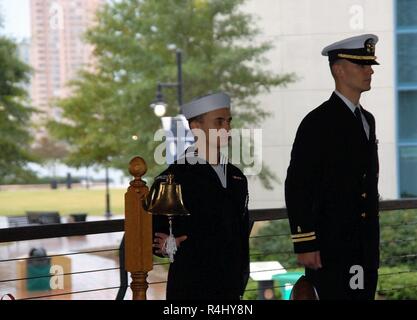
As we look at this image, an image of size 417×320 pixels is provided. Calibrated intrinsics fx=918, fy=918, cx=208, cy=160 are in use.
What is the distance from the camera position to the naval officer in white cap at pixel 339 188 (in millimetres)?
2758

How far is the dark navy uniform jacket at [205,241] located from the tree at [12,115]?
16.0 metres

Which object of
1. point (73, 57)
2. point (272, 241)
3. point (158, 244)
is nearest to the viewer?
point (158, 244)

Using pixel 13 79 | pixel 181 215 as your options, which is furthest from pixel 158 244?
pixel 13 79

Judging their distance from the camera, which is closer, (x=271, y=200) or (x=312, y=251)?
(x=312, y=251)

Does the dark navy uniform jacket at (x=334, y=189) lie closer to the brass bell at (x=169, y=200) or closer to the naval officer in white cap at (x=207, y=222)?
the naval officer in white cap at (x=207, y=222)

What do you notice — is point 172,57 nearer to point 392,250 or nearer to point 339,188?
point 392,250

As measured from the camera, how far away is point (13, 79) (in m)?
18.6

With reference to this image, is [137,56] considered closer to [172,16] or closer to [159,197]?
[172,16]

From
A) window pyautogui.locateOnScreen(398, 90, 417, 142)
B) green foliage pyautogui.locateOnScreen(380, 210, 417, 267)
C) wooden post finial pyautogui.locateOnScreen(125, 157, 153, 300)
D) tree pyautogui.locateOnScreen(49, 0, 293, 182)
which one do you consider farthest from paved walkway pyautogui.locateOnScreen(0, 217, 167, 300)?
wooden post finial pyautogui.locateOnScreen(125, 157, 153, 300)

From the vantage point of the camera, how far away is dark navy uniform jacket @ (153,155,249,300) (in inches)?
102
